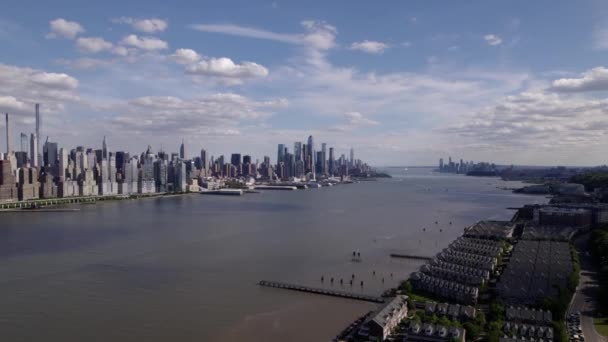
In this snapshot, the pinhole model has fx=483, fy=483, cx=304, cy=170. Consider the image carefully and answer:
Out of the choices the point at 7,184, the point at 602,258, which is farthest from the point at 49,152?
the point at 602,258

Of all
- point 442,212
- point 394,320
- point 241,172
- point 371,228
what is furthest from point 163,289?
point 241,172

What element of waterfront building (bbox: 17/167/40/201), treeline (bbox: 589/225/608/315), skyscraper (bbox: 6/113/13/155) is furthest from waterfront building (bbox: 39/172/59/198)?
treeline (bbox: 589/225/608/315)

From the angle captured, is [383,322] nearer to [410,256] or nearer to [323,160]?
[410,256]

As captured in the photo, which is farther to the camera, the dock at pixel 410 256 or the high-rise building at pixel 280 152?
the high-rise building at pixel 280 152

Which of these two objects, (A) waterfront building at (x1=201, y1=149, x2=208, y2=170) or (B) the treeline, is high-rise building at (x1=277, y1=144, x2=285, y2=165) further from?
(B) the treeline

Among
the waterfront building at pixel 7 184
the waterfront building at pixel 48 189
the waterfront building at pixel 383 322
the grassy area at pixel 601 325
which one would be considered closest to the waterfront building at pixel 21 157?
the waterfront building at pixel 48 189

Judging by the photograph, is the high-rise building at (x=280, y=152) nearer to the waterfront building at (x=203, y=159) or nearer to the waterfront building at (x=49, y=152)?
the waterfront building at (x=203, y=159)
